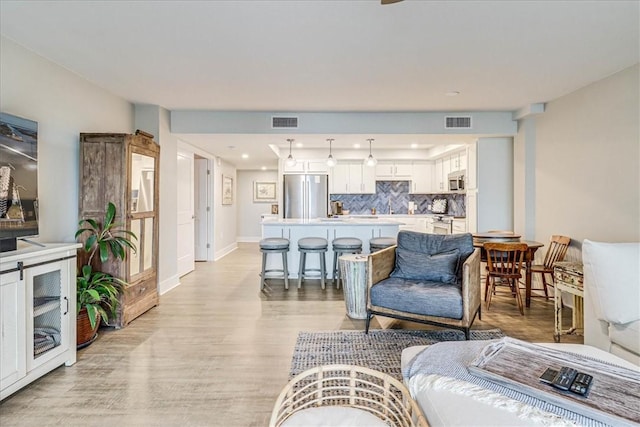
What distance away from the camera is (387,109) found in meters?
4.64

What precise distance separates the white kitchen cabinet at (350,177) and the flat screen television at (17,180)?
5.72 m

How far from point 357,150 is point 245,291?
4192mm

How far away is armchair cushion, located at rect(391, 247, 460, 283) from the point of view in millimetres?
3229

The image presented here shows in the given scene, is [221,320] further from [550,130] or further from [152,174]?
[550,130]

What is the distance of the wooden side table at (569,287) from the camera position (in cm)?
277

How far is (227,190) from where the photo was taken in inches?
325

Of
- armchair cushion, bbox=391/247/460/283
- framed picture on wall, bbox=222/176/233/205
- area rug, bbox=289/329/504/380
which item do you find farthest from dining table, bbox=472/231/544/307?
framed picture on wall, bbox=222/176/233/205

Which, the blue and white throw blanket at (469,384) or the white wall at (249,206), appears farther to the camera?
the white wall at (249,206)

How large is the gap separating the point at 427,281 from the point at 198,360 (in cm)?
209

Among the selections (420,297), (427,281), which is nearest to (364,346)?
(420,297)

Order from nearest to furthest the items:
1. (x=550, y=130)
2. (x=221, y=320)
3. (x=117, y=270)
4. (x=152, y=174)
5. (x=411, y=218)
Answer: (x=117, y=270) → (x=221, y=320) → (x=152, y=174) → (x=550, y=130) → (x=411, y=218)

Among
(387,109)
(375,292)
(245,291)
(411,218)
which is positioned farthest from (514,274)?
(411,218)

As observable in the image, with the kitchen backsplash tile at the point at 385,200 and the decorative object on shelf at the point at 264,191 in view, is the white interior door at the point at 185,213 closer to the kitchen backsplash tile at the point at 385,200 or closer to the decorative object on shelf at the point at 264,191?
the kitchen backsplash tile at the point at 385,200

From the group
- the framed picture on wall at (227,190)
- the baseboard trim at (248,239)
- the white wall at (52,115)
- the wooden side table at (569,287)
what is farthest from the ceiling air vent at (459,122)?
the baseboard trim at (248,239)
